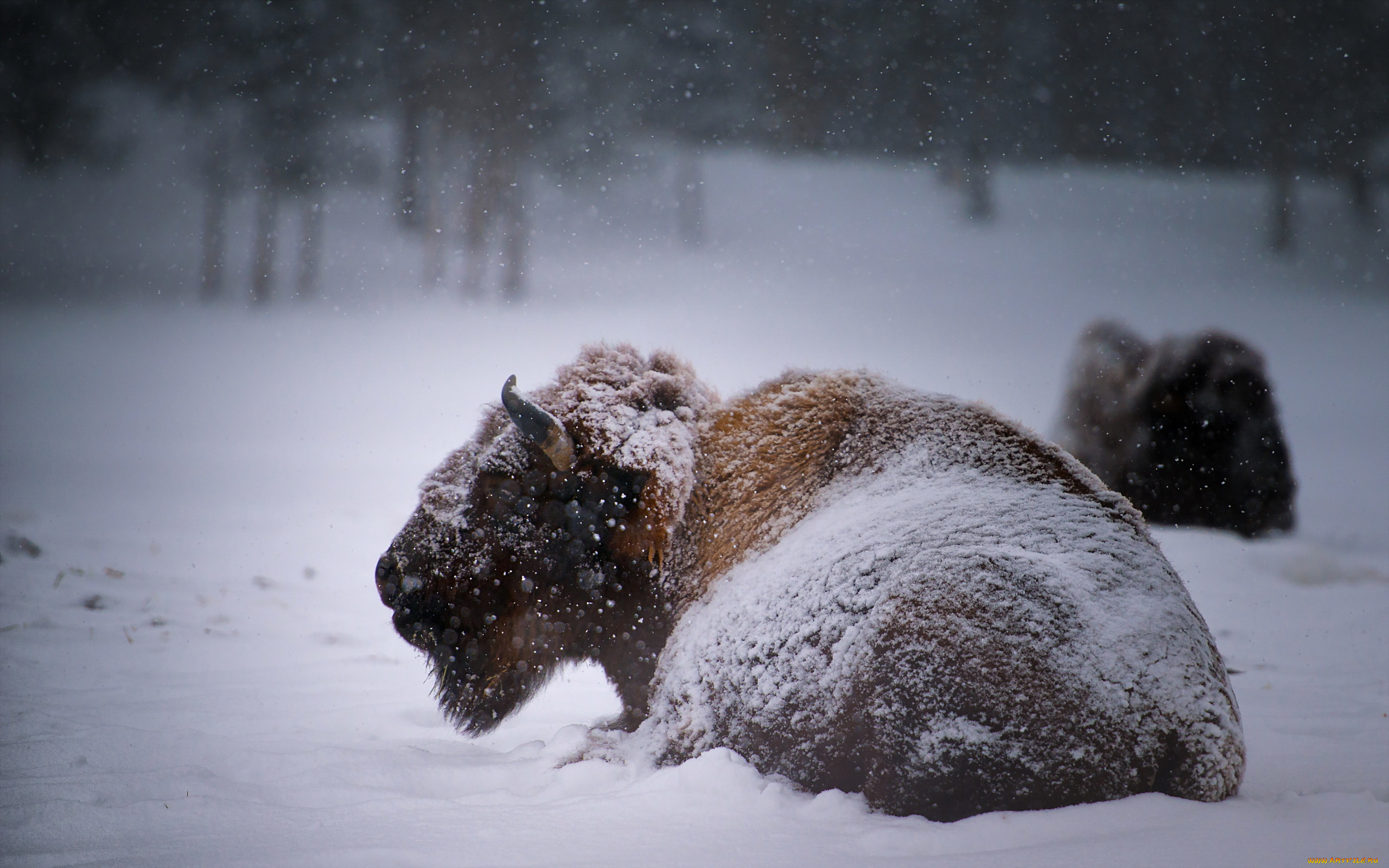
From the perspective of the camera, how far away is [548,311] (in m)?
7.02

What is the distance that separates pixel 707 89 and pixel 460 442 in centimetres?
687

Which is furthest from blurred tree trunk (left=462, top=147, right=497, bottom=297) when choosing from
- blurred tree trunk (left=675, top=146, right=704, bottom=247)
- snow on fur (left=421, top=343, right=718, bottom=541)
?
snow on fur (left=421, top=343, right=718, bottom=541)

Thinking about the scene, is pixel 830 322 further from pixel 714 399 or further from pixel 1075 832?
pixel 1075 832

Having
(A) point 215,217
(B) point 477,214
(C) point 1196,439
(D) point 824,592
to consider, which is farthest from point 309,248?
(C) point 1196,439

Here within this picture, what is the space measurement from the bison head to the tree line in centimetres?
340

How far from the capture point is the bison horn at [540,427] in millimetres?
1678

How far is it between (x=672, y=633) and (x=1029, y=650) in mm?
946

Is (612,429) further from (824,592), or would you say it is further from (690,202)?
(690,202)

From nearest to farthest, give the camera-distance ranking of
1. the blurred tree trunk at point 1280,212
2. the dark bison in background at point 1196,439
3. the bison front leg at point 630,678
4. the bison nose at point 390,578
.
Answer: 1. the bison nose at point 390,578
2. the bison front leg at point 630,678
3. the dark bison in background at point 1196,439
4. the blurred tree trunk at point 1280,212

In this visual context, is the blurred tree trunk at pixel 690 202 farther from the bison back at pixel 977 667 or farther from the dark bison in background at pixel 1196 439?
the bison back at pixel 977 667

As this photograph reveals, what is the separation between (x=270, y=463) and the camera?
20.1 feet

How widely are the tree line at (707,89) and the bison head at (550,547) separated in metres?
3.40

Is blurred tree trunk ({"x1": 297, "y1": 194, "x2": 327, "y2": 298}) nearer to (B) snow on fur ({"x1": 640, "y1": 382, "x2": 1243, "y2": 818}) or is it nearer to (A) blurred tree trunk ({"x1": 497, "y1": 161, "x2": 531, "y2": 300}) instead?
(A) blurred tree trunk ({"x1": 497, "y1": 161, "x2": 531, "y2": 300})

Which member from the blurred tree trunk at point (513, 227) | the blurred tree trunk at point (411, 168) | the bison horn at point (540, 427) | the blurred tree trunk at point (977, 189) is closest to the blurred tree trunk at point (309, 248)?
the blurred tree trunk at point (411, 168)
